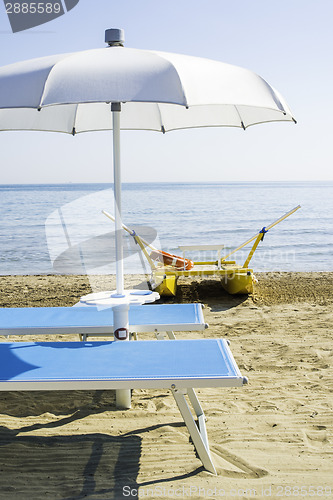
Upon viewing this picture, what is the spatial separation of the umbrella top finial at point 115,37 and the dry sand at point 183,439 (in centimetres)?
270

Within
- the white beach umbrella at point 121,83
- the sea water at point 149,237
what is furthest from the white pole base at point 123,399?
the sea water at point 149,237

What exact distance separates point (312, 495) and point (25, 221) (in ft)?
87.2

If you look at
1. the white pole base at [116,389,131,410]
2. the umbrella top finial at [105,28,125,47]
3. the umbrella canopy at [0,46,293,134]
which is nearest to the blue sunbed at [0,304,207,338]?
the white pole base at [116,389,131,410]

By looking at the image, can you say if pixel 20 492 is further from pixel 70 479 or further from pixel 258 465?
pixel 258 465

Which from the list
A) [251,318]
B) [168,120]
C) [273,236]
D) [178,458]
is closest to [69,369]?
[178,458]

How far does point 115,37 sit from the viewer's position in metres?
3.84

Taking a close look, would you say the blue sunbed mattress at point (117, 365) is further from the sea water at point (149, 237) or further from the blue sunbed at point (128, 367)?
the sea water at point (149, 237)

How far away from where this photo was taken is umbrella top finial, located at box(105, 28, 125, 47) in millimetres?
3834

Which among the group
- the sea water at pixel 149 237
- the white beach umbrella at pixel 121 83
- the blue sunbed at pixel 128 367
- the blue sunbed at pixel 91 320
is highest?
the white beach umbrella at pixel 121 83

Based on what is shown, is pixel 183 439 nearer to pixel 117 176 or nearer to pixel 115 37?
pixel 117 176

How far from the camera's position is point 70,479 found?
3.26 metres

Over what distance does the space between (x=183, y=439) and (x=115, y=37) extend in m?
2.79

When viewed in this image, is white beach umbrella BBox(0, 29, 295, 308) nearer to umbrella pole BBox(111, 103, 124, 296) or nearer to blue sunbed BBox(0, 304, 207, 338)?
umbrella pole BBox(111, 103, 124, 296)

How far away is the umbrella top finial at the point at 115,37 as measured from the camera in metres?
3.83
